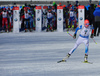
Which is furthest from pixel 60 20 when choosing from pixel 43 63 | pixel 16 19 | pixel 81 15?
pixel 43 63

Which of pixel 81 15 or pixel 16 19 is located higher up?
pixel 81 15

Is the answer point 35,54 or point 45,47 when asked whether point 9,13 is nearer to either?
point 45,47

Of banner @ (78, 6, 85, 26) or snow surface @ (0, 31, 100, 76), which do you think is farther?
banner @ (78, 6, 85, 26)

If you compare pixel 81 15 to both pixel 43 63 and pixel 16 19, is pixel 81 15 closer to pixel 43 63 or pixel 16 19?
pixel 16 19

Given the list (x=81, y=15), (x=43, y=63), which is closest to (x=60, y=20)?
(x=81, y=15)

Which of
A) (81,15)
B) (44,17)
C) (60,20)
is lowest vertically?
(60,20)

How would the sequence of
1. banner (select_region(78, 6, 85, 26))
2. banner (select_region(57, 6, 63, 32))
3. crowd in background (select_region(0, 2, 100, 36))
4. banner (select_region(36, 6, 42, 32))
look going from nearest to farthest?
crowd in background (select_region(0, 2, 100, 36)), banner (select_region(57, 6, 63, 32)), banner (select_region(36, 6, 42, 32)), banner (select_region(78, 6, 85, 26))

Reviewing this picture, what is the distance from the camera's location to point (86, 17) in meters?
31.3

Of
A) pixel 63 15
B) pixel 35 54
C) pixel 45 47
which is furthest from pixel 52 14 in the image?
pixel 35 54

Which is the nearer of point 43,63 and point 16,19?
point 43,63

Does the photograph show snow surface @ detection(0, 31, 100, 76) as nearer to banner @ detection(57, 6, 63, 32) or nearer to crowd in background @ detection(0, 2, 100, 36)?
crowd in background @ detection(0, 2, 100, 36)

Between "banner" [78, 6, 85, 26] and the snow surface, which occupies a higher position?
"banner" [78, 6, 85, 26]

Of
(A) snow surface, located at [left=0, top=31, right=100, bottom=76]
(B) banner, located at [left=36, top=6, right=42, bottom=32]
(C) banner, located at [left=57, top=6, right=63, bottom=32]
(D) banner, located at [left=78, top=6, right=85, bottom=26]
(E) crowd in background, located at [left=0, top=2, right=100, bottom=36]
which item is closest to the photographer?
(A) snow surface, located at [left=0, top=31, right=100, bottom=76]

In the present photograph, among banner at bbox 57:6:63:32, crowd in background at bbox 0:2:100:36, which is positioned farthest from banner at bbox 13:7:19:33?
banner at bbox 57:6:63:32
